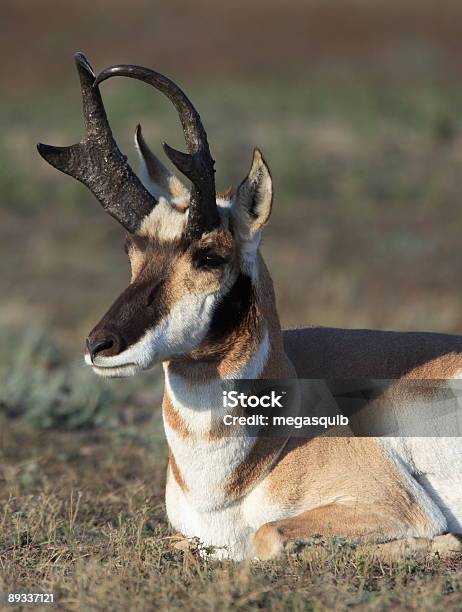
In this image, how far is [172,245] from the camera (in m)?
5.88

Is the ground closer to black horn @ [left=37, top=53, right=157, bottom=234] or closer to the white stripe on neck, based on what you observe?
the white stripe on neck

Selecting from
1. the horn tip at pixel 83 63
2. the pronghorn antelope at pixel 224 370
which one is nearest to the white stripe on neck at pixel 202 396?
the pronghorn antelope at pixel 224 370

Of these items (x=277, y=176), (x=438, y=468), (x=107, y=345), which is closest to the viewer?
(x=107, y=345)

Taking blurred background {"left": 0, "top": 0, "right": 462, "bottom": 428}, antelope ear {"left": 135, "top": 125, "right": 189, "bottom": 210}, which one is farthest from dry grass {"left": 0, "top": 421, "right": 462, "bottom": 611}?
blurred background {"left": 0, "top": 0, "right": 462, "bottom": 428}

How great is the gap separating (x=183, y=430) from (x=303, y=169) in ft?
56.2

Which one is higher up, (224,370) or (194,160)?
(194,160)

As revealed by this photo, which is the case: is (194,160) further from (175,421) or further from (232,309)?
(175,421)

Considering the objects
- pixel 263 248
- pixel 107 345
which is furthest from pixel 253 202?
pixel 263 248

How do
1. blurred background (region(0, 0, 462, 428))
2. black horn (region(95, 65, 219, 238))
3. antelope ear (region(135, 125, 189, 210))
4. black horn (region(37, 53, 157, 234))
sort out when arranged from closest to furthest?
black horn (region(95, 65, 219, 238)) → black horn (region(37, 53, 157, 234)) → antelope ear (region(135, 125, 189, 210)) → blurred background (region(0, 0, 462, 428))

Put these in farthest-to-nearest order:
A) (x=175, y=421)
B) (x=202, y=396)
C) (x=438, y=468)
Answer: (x=438, y=468) < (x=175, y=421) < (x=202, y=396)

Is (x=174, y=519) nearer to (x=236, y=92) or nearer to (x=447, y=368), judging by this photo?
(x=447, y=368)

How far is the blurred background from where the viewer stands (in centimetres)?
1394

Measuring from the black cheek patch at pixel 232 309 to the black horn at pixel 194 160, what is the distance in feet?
1.13

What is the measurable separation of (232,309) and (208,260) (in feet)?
0.95
